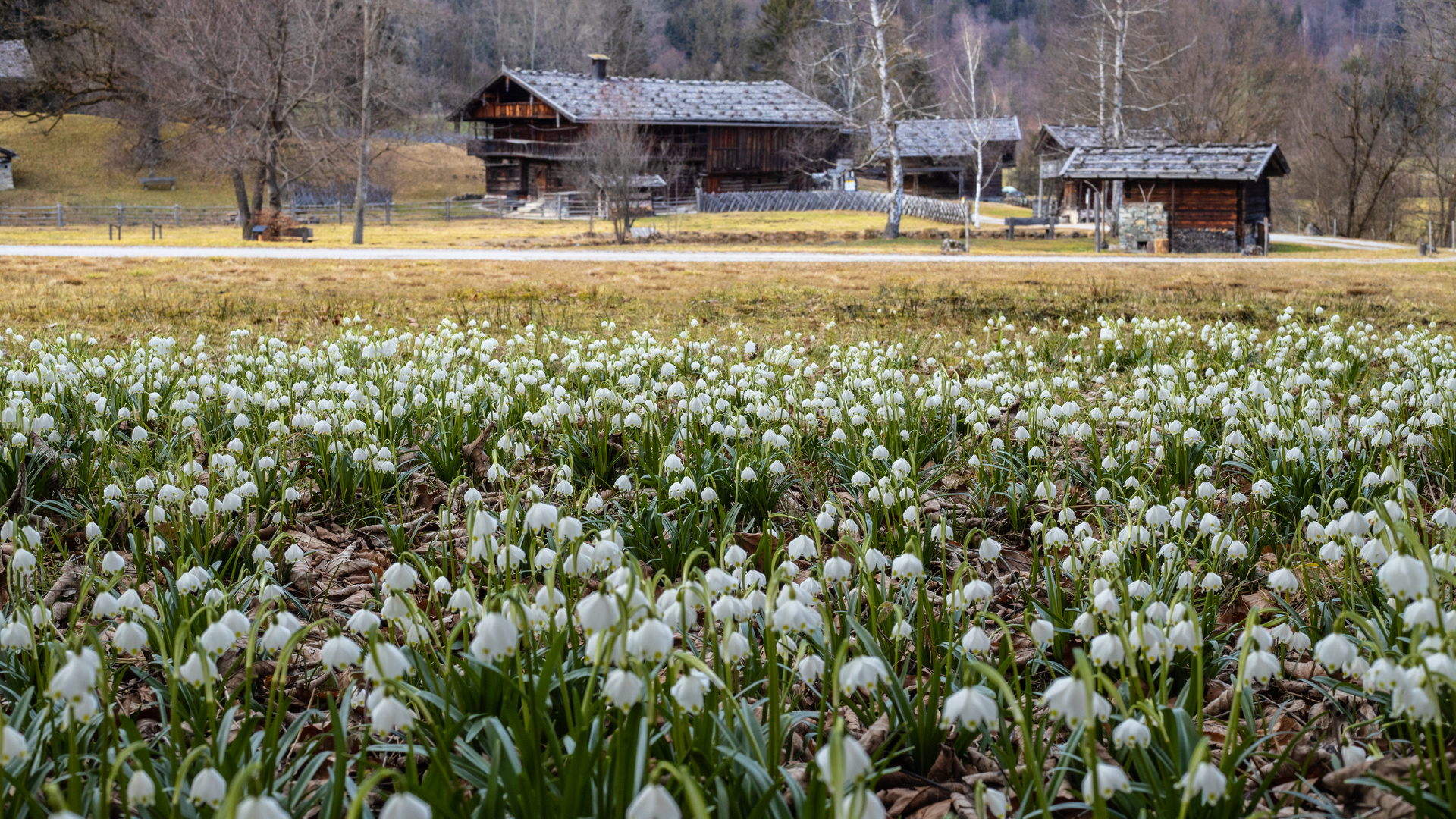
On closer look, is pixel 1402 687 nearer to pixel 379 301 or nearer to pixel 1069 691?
pixel 1069 691

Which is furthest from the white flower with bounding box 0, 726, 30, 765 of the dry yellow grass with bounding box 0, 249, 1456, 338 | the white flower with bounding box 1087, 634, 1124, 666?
the dry yellow grass with bounding box 0, 249, 1456, 338

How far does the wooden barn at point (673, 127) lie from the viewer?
54.2 m

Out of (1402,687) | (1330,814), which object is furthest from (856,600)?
(1402,687)

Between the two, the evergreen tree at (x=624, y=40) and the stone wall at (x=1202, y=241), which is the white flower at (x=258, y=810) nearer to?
the stone wall at (x=1202, y=241)

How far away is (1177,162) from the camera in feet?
108

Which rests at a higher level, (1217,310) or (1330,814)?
(1217,310)

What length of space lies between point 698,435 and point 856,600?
2.17 meters

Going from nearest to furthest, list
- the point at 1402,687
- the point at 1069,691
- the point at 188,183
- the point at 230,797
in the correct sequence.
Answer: the point at 230,797, the point at 1069,691, the point at 1402,687, the point at 188,183

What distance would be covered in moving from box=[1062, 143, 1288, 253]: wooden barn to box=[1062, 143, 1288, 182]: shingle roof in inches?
0.9

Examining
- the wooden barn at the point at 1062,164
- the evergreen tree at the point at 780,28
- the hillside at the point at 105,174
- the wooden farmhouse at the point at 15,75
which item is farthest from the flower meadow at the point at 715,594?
the evergreen tree at the point at 780,28

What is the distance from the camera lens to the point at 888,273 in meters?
17.0

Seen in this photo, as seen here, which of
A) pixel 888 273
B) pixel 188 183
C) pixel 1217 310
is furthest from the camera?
pixel 188 183

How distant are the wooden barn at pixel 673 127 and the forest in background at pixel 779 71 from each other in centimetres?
357

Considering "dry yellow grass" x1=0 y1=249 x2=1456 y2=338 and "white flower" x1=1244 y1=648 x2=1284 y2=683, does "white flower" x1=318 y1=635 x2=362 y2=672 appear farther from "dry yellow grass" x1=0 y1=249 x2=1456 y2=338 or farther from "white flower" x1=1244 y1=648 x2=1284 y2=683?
"dry yellow grass" x1=0 y1=249 x2=1456 y2=338
